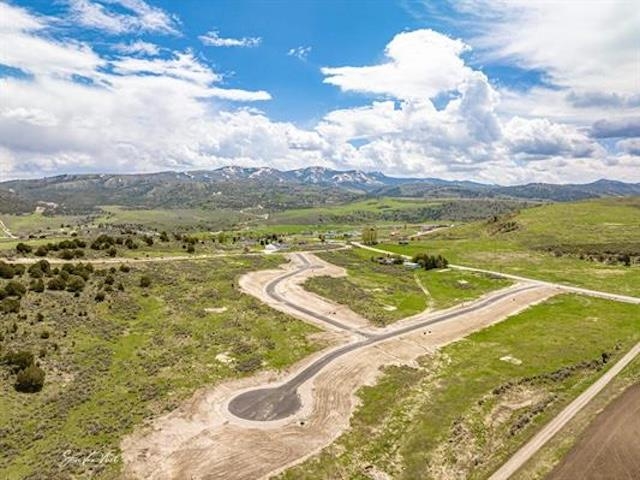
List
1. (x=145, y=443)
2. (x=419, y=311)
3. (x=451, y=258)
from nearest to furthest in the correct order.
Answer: (x=145, y=443) < (x=419, y=311) < (x=451, y=258)

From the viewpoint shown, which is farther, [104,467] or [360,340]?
[360,340]

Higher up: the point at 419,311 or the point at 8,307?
the point at 8,307

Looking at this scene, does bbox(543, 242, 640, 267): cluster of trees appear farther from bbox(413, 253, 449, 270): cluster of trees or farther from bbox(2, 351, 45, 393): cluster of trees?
bbox(2, 351, 45, 393): cluster of trees

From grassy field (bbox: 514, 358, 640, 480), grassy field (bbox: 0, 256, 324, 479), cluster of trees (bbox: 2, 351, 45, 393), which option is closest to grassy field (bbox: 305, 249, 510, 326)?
grassy field (bbox: 0, 256, 324, 479)

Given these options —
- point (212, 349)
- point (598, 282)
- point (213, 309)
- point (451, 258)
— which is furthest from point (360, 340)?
point (451, 258)

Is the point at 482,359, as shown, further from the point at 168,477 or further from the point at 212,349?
the point at 168,477

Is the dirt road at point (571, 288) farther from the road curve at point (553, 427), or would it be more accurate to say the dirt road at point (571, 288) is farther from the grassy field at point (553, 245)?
the road curve at point (553, 427)

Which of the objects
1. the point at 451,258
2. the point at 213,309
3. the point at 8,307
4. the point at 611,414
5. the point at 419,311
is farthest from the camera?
the point at 451,258
